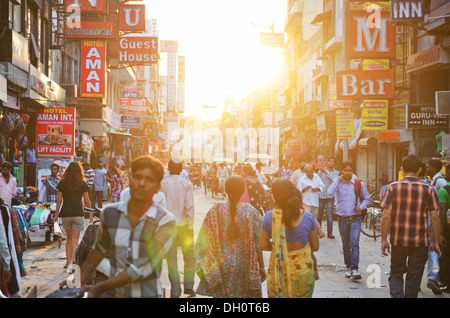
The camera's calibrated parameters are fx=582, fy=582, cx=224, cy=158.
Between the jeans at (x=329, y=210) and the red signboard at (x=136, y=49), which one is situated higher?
the red signboard at (x=136, y=49)

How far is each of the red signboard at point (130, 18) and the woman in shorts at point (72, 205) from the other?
20.4 metres

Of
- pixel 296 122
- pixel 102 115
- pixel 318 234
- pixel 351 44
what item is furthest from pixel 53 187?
pixel 296 122

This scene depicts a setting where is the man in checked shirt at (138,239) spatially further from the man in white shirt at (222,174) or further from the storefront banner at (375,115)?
the man in white shirt at (222,174)

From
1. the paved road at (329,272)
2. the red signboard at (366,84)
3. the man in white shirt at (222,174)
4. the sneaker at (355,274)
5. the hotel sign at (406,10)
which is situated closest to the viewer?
the paved road at (329,272)

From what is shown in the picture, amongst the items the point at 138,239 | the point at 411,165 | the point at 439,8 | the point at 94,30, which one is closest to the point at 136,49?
the point at 94,30

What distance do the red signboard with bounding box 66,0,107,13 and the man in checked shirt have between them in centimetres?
2288

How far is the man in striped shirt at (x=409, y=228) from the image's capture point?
694 centimetres

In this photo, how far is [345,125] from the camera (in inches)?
1136

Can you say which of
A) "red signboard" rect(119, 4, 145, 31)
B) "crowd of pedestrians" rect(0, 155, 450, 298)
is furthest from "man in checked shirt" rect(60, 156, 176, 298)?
"red signboard" rect(119, 4, 145, 31)

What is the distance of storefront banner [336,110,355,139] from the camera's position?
94.1 feet

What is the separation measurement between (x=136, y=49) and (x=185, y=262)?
23.5 m

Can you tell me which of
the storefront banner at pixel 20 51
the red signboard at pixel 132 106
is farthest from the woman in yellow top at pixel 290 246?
the red signboard at pixel 132 106

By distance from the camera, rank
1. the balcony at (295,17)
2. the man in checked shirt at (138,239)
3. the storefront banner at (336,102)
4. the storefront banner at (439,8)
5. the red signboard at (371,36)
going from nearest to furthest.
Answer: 1. the man in checked shirt at (138,239)
2. the storefront banner at (439,8)
3. the red signboard at (371,36)
4. the storefront banner at (336,102)
5. the balcony at (295,17)
